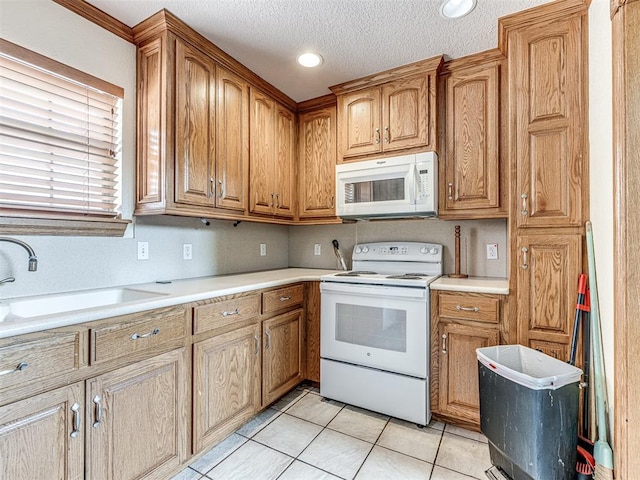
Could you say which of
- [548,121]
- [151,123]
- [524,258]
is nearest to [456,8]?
[548,121]

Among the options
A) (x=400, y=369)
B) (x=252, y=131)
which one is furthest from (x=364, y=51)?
(x=400, y=369)

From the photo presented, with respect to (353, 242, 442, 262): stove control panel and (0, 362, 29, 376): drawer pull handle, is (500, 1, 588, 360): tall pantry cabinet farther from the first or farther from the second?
(0, 362, 29, 376): drawer pull handle

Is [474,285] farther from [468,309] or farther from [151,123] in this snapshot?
[151,123]

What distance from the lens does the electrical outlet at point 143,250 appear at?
1968 mm

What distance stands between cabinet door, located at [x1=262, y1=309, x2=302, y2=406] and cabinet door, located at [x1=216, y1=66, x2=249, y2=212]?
0.86 m

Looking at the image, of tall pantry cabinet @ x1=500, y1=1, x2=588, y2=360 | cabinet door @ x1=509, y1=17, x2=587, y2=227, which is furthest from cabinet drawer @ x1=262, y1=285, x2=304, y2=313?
cabinet door @ x1=509, y1=17, x2=587, y2=227

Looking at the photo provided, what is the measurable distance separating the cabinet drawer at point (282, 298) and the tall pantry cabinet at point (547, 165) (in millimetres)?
1389

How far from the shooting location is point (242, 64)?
2.29m

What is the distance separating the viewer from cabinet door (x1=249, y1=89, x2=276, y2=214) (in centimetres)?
246

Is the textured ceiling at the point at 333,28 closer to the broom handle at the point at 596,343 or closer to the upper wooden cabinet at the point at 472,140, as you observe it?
the upper wooden cabinet at the point at 472,140

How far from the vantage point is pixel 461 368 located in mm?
1983

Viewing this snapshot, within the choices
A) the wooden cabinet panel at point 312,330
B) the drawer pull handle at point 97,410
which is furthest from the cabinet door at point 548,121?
the drawer pull handle at point 97,410

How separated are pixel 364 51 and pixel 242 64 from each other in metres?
0.85

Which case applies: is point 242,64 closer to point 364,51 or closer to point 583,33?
point 364,51
